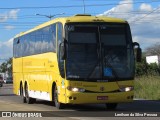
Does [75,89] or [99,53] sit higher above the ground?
[99,53]

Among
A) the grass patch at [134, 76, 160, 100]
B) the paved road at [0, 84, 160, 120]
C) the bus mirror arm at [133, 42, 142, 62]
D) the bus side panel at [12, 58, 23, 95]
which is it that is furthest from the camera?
the grass patch at [134, 76, 160, 100]

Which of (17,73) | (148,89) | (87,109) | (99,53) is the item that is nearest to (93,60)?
(99,53)

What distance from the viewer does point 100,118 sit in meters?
16.0

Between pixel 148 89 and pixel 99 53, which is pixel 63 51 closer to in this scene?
pixel 99 53

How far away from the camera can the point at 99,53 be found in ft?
61.5

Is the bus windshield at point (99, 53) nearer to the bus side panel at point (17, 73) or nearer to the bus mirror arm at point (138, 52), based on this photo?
the bus mirror arm at point (138, 52)

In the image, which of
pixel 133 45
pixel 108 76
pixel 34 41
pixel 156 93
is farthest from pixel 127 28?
pixel 156 93

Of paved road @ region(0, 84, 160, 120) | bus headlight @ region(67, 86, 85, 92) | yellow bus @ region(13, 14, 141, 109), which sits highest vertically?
yellow bus @ region(13, 14, 141, 109)

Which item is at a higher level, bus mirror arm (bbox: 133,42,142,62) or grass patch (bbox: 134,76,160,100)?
bus mirror arm (bbox: 133,42,142,62)

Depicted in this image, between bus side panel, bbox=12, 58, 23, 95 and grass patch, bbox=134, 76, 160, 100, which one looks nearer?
bus side panel, bbox=12, 58, 23, 95

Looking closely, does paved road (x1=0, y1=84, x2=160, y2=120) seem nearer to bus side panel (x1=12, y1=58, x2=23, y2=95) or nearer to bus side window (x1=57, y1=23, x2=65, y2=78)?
bus side window (x1=57, y1=23, x2=65, y2=78)

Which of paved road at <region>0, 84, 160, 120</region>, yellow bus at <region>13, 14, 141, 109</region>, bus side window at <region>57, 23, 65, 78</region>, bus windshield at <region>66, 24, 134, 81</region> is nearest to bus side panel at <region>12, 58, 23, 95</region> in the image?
paved road at <region>0, 84, 160, 120</region>

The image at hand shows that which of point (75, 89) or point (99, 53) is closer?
point (75, 89)

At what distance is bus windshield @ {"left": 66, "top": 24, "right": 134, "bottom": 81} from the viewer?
18531mm
